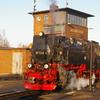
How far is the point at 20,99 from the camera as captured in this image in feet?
30.9

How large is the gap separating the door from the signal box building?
14.4 m

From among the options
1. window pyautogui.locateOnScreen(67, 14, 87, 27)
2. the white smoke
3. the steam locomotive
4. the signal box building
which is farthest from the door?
window pyautogui.locateOnScreen(67, 14, 87, 27)

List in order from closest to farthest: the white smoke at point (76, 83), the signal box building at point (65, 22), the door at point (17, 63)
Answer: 1. the white smoke at point (76, 83)
2. the door at point (17, 63)
3. the signal box building at point (65, 22)

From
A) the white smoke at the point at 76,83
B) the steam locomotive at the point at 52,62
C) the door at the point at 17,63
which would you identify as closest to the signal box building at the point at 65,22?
the door at the point at 17,63

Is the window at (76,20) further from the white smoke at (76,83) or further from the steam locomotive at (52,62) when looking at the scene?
the white smoke at (76,83)

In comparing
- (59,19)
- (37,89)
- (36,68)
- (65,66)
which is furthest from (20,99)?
(59,19)

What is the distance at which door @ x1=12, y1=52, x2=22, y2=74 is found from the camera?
23.1 metres

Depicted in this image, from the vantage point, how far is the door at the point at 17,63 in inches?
909

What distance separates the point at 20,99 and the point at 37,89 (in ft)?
6.05

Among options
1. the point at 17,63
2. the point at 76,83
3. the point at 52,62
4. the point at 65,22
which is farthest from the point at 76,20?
the point at 52,62

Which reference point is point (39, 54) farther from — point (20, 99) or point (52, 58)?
point (20, 99)

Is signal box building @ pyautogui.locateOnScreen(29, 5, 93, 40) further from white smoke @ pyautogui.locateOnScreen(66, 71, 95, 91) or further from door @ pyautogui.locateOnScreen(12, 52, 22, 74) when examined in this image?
white smoke @ pyautogui.locateOnScreen(66, 71, 95, 91)

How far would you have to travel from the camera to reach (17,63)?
76.0 feet

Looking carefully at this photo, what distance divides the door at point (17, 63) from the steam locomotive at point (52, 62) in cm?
1047
